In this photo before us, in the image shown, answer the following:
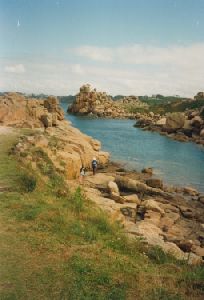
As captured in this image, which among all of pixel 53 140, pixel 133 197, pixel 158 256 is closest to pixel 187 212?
pixel 133 197

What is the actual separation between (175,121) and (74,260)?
7711 cm

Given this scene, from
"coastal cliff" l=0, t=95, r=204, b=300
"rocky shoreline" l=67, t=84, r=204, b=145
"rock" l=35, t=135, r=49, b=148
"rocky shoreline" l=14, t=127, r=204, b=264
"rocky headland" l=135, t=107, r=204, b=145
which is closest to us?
"coastal cliff" l=0, t=95, r=204, b=300

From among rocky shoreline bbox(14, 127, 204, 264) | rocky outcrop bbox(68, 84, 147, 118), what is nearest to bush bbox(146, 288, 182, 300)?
rocky shoreline bbox(14, 127, 204, 264)

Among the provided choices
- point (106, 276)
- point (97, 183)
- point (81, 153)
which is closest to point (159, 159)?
point (81, 153)

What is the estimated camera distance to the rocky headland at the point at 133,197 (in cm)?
2038

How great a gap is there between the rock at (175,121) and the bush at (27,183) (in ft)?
228

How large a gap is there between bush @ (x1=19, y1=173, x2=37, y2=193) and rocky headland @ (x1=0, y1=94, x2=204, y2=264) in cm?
136

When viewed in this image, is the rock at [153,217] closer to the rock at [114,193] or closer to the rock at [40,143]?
the rock at [114,193]

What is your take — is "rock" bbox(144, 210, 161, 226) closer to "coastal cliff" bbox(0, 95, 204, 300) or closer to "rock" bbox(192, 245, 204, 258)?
"coastal cliff" bbox(0, 95, 204, 300)

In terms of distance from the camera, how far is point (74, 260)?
34.3 feet

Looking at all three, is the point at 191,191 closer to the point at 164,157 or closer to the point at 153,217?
the point at 153,217

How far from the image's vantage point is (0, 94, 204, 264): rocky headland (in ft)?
66.8

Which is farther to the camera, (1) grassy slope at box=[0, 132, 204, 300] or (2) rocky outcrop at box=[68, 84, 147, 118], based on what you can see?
(2) rocky outcrop at box=[68, 84, 147, 118]

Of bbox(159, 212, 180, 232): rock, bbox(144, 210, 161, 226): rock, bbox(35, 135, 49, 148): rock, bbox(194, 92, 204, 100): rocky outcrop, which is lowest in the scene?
bbox(159, 212, 180, 232): rock
